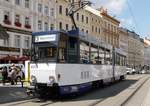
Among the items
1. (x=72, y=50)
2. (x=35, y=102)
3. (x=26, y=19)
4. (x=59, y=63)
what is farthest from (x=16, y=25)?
(x=35, y=102)

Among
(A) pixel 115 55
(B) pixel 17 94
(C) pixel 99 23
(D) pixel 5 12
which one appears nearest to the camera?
(B) pixel 17 94

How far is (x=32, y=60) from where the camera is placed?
20.0 m

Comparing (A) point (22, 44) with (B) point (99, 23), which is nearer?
(A) point (22, 44)

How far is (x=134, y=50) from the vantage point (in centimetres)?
14712

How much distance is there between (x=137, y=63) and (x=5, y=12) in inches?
4249

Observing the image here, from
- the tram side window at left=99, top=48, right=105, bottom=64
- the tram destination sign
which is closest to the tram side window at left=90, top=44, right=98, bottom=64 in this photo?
the tram side window at left=99, top=48, right=105, bottom=64

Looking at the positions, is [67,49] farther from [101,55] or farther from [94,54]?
[101,55]

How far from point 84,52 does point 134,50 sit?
126672 mm

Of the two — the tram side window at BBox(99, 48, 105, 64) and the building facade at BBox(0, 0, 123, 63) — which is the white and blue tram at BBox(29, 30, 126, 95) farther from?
the building facade at BBox(0, 0, 123, 63)

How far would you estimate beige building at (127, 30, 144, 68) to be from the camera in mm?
138625

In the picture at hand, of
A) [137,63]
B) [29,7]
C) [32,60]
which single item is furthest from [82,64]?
[137,63]

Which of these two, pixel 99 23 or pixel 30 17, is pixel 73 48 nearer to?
pixel 30 17

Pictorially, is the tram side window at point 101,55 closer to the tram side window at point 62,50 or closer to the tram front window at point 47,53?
the tram side window at point 62,50

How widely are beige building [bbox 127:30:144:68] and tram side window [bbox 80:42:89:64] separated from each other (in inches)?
4351
